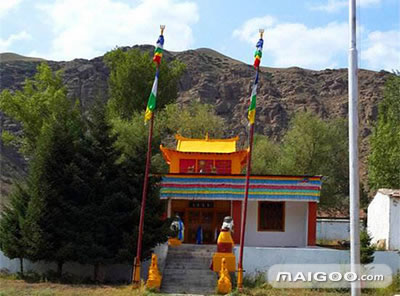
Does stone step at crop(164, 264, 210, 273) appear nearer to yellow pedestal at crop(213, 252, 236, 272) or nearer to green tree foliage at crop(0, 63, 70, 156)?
yellow pedestal at crop(213, 252, 236, 272)

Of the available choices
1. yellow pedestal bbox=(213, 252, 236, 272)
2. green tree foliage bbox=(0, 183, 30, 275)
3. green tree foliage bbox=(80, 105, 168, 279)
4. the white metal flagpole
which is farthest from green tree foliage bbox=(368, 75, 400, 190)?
the white metal flagpole

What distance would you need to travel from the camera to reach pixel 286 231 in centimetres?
2420

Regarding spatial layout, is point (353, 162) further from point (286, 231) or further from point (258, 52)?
point (286, 231)

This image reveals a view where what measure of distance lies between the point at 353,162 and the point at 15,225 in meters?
13.4

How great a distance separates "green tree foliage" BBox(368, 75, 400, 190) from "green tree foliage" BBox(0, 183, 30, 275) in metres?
26.2

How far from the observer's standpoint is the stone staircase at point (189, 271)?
1820cm

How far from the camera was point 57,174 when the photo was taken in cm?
1978

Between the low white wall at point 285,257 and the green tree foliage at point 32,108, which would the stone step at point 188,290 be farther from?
the green tree foliage at point 32,108

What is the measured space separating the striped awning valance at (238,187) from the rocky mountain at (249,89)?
60.0m

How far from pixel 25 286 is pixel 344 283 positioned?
10679 mm

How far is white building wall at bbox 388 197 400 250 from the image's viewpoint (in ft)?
73.9

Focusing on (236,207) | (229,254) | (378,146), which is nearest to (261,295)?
(229,254)

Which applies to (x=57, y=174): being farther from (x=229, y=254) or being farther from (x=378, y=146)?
(x=378, y=146)

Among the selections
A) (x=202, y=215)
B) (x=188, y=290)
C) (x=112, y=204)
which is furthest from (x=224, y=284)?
(x=202, y=215)
